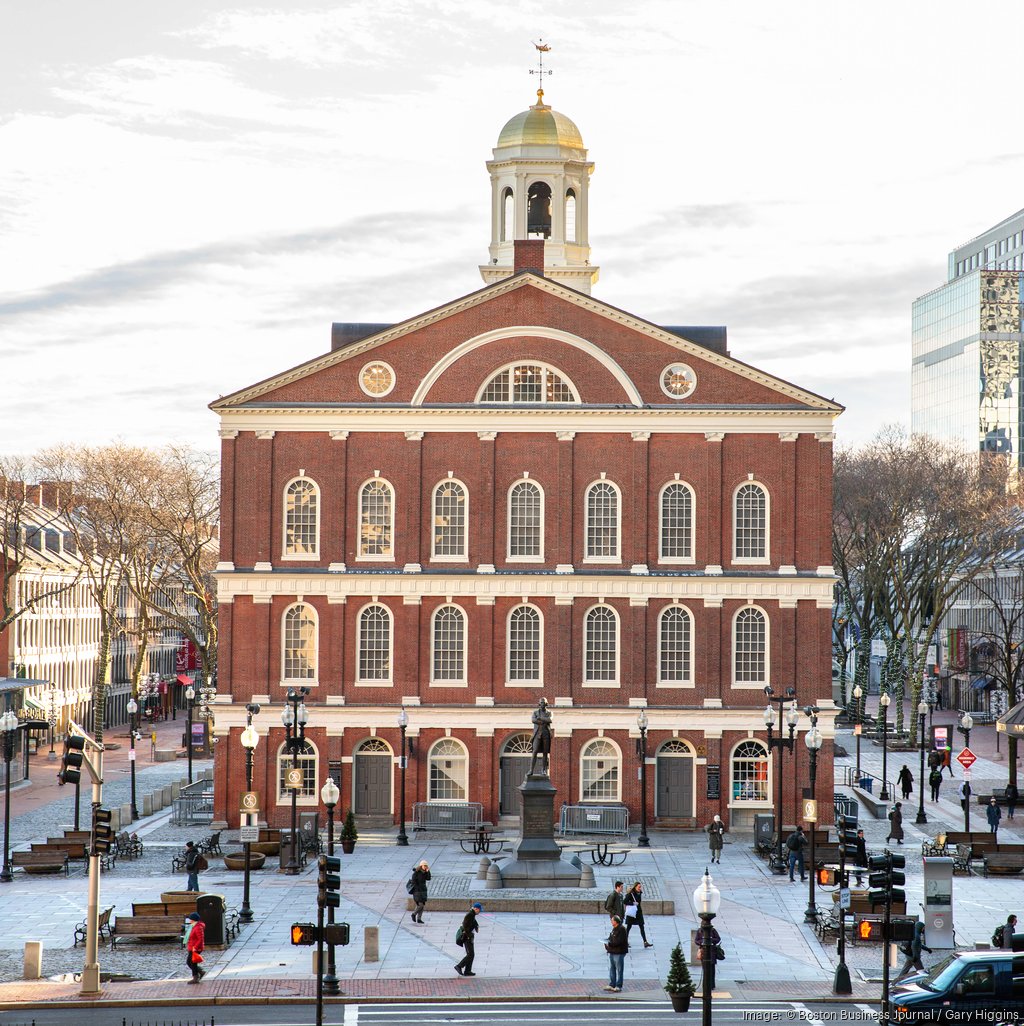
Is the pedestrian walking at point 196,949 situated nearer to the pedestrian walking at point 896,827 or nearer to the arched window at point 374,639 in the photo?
the arched window at point 374,639

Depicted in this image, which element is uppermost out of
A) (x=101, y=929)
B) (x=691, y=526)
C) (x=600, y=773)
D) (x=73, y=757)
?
(x=691, y=526)

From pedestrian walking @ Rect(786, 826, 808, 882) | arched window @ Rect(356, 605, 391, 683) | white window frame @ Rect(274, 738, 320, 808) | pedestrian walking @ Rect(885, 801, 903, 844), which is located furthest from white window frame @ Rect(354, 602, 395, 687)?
pedestrian walking @ Rect(885, 801, 903, 844)

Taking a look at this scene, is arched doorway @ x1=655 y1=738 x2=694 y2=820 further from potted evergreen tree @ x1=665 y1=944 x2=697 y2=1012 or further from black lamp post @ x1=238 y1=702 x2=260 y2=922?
potted evergreen tree @ x1=665 y1=944 x2=697 y2=1012

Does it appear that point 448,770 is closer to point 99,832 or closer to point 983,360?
point 99,832

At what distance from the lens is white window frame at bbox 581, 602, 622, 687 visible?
5741 centimetres

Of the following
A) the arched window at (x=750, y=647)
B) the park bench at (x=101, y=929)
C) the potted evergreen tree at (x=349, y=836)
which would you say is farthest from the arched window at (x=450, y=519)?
the park bench at (x=101, y=929)

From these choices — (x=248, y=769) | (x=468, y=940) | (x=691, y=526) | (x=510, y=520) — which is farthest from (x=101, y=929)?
(x=691, y=526)

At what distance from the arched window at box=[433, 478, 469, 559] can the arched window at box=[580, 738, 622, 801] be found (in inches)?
341

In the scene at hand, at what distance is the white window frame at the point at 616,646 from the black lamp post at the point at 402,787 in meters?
6.67

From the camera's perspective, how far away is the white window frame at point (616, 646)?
188 ft

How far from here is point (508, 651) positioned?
57.7 m

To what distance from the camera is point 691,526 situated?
5775 cm

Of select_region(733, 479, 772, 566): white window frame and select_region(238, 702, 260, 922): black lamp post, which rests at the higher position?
select_region(733, 479, 772, 566): white window frame

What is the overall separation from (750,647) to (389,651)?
42.7ft
